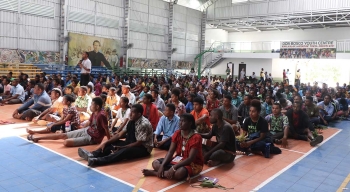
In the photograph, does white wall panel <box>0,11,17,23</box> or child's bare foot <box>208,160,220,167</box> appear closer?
child's bare foot <box>208,160,220,167</box>

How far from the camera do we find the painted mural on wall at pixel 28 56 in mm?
16781

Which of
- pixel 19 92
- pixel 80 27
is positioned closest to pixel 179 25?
pixel 80 27

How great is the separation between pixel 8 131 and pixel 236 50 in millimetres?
23358

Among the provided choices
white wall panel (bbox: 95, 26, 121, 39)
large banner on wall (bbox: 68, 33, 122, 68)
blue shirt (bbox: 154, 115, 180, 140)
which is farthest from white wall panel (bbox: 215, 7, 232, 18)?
blue shirt (bbox: 154, 115, 180, 140)

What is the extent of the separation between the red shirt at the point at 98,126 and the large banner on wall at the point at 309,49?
19545mm

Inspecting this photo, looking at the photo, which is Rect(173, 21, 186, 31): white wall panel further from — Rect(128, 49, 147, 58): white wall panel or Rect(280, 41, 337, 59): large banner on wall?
Rect(280, 41, 337, 59): large banner on wall

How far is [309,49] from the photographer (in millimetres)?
21781

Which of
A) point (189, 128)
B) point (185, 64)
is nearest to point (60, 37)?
point (185, 64)

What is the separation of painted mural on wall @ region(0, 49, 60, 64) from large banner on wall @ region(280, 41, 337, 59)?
652 inches

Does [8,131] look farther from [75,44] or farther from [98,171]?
[75,44]

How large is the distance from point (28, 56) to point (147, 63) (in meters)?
9.55

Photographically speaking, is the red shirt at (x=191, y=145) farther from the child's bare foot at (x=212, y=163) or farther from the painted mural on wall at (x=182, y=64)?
the painted mural on wall at (x=182, y=64)

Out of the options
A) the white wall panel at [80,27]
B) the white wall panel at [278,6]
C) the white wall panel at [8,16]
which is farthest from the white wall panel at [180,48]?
the white wall panel at [8,16]

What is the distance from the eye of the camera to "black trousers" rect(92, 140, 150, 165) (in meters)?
4.96
